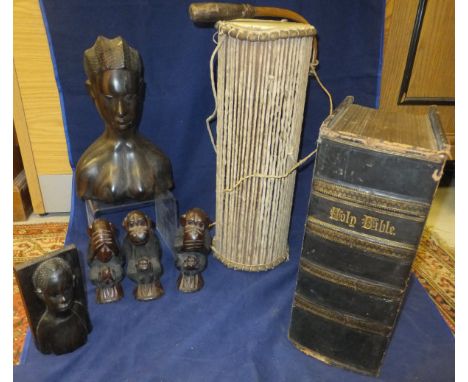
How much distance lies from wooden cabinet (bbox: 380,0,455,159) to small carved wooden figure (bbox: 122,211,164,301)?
1.16 m

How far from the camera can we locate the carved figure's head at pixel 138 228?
1217 mm

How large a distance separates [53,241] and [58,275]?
0.87m

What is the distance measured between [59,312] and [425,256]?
147cm

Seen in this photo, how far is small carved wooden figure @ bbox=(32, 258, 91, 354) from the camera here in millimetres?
996

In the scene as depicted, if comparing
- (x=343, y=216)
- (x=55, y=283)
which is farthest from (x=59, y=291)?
(x=343, y=216)

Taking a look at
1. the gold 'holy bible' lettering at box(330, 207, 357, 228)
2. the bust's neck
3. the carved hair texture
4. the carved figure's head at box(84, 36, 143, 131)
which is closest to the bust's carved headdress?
the carved figure's head at box(84, 36, 143, 131)

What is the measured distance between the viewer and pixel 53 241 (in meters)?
1.79

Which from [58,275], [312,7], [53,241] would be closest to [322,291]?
[58,275]

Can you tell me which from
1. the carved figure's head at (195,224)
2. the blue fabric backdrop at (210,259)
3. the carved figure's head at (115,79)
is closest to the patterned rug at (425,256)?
the blue fabric backdrop at (210,259)

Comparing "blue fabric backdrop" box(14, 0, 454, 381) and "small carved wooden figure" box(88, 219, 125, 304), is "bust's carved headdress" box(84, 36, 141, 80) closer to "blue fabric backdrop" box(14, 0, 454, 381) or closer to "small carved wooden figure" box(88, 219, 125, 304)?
"blue fabric backdrop" box(14, 0, 454, 381)

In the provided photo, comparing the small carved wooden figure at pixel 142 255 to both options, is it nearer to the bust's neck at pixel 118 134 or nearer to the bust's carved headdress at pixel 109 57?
the bust's neck at pixel 118 134

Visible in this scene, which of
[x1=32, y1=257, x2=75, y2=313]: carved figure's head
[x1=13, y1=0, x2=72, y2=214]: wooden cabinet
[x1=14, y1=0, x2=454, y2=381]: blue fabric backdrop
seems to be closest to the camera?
[x1=32, y1=257, x2=75, y2=313]: carved figure's head

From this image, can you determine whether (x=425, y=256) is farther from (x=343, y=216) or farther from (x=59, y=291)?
(x=59, y=291)

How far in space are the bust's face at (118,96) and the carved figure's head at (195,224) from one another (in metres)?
0.32
